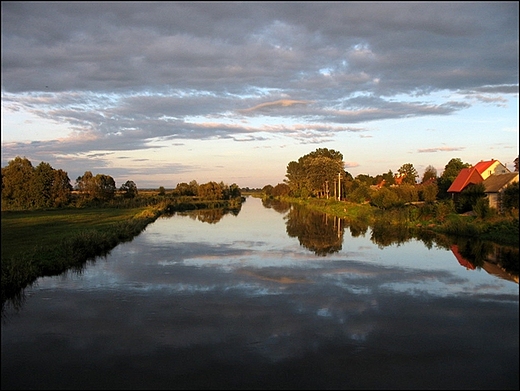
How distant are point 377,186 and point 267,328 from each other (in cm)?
7809

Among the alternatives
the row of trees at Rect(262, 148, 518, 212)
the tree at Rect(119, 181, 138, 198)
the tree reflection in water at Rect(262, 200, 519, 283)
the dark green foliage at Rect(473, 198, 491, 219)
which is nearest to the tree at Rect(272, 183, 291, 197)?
the row of trees at Rect(262, 148, 518, 212)

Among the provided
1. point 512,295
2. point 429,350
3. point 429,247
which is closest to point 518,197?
point 429,247

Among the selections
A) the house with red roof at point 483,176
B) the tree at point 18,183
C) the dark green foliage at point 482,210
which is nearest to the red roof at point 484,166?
the house with red roof at point 483,176

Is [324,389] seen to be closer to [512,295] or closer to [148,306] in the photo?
[148,306]

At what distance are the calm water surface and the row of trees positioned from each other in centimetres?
1629

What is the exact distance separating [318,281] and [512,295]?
578cm

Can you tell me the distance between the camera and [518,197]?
25.9m

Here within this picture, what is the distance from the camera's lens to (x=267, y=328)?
10.3m

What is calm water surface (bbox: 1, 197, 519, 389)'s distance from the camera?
25.9 feet

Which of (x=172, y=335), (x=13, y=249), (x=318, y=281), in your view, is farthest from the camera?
(x=13, y=249)

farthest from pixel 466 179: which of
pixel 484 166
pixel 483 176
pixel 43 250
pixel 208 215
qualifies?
pixel 43 250

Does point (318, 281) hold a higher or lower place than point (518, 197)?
lower

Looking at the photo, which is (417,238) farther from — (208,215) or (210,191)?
(210,191)

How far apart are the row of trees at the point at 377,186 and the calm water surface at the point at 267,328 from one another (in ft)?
53.4
